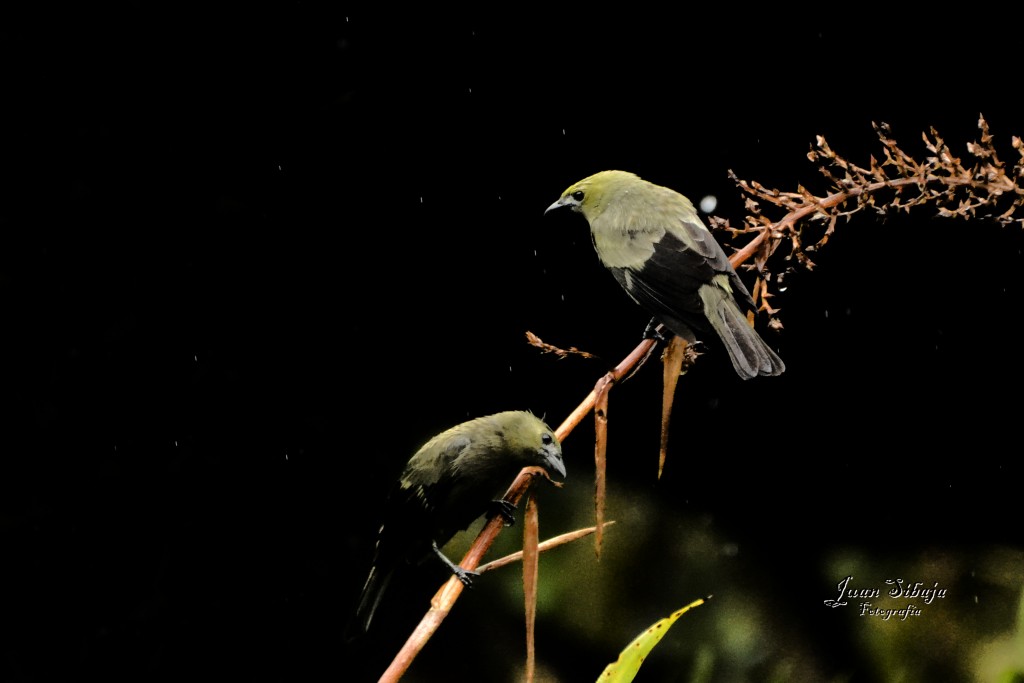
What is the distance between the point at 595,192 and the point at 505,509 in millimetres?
614

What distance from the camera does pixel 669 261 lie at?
1581 mm

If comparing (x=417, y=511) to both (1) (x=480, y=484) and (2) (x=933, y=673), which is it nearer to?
(1) (x=480, y=484)

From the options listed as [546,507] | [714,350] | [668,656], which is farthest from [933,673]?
[714,350]

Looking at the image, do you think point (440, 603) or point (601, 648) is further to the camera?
point (601, 648)

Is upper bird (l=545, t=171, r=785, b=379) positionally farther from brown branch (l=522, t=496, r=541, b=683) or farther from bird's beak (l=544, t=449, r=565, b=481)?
brown branch (l=522, t=496, r=541, b=683)

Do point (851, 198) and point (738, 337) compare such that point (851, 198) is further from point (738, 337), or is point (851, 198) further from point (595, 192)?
point (595, 192)

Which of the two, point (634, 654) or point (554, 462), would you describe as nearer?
point (634, 654)

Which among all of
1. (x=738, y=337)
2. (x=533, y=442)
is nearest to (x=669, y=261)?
(x=738, y=337)

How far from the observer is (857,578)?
2184 millimetres

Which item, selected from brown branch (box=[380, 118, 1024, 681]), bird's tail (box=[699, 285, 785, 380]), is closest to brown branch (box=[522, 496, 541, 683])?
brown branch (box=[380, 118, 1024, 681])

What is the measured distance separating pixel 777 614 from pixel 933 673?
356 mm

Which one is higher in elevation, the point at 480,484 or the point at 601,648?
the point at 480,484

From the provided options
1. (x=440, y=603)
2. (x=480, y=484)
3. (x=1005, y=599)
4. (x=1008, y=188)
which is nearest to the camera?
(x=440, y=603)

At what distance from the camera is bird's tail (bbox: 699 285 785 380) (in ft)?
4.52
